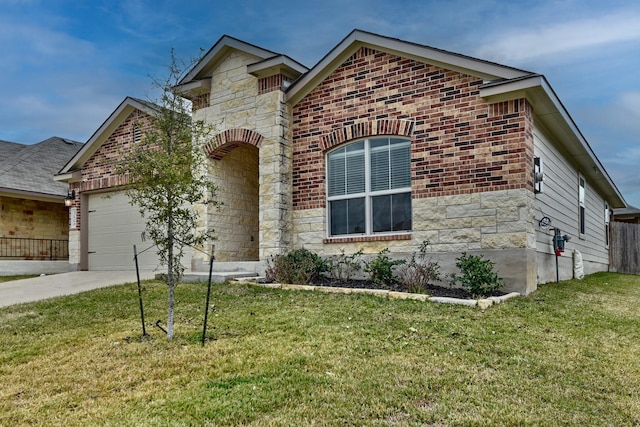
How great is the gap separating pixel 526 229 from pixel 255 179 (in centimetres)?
709

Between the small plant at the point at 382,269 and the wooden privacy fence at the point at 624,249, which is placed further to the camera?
the wooden privacy fence at the point at 624,249

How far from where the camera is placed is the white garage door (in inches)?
529

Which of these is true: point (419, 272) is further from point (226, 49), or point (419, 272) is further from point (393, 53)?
point (226, 49)

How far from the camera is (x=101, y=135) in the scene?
1400 centimetres

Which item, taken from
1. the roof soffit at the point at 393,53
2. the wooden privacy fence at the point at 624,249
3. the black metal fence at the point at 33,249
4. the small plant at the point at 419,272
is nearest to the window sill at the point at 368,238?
the small plant at the point at 419,272

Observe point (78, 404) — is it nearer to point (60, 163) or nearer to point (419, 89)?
point (419, 89)

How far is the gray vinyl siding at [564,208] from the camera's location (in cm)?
1003

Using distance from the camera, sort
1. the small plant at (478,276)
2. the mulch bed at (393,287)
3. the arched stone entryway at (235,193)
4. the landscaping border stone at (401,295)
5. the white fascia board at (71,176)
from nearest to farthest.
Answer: the landscaping border stone at (401,295) < the small plant at (478,276) < the mulch bed at (393,287) < the arched stone entryway at (235,193) < the white fascia board at (71,176)

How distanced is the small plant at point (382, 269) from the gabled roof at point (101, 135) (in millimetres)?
7749

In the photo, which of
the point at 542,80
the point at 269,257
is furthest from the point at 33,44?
the point at 542,80

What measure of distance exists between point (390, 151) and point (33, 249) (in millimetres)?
12981

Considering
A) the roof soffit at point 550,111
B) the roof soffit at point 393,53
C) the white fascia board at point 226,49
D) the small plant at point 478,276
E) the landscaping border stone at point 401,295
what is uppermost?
the white fascia board at point 226,49

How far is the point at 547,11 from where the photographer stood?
998 centimetres

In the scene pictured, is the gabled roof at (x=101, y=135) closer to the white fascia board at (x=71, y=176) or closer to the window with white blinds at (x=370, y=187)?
the white fascia board at (x=71, y=176)
